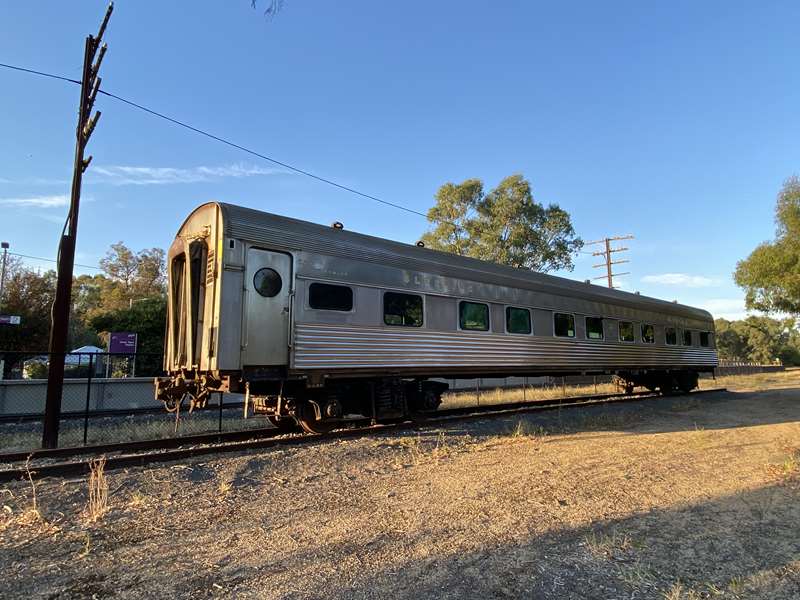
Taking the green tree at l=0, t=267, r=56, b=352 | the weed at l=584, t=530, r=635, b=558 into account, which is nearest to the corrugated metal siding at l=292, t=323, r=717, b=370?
the weed at l=584, t=530, r=635, b=558

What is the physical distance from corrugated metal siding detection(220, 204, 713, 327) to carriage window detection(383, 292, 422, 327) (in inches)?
22.5

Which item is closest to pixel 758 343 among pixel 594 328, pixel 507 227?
pixel 507 227

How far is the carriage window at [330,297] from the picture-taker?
8.22 meters

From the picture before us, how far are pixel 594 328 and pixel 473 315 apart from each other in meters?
5.41

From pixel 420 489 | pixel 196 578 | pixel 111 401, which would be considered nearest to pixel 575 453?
pixel 420 489

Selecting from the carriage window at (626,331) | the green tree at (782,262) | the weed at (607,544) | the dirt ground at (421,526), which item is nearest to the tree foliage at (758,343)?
the green tree at (782,262)

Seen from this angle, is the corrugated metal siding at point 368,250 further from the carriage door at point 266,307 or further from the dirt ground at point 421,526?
the dirt ground at point 421,526

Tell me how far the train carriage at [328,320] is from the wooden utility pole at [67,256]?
1.57m

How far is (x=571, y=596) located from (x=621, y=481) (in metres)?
2.97

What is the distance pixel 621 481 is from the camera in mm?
5770

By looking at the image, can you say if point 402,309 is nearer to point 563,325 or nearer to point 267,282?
point 267,282

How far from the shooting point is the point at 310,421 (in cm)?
880

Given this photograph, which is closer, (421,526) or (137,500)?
(421,526)

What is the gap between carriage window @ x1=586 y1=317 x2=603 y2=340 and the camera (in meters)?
14.3
